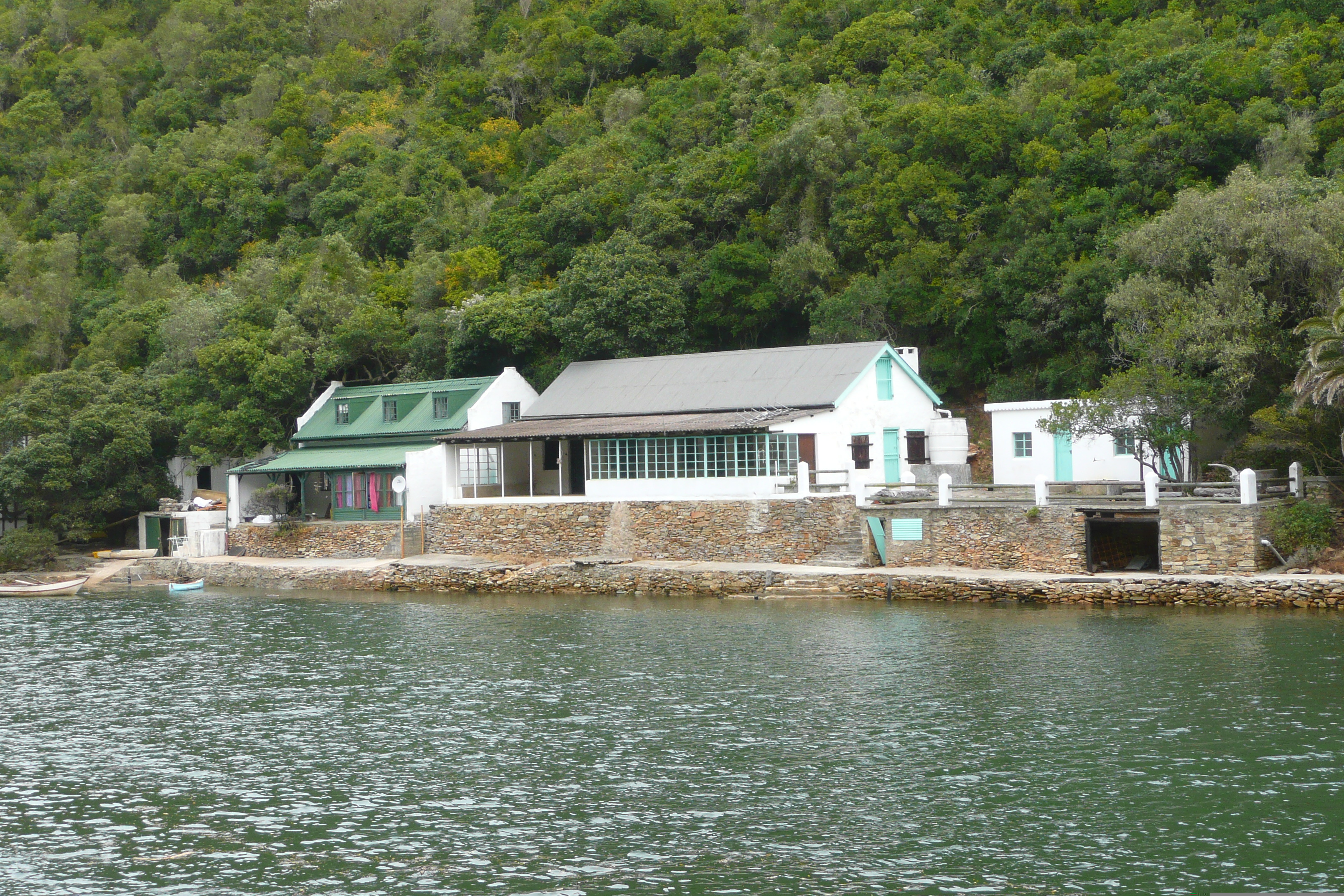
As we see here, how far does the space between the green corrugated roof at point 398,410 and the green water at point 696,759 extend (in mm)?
18468

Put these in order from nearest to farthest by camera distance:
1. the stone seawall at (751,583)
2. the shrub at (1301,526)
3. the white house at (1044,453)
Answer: the stone seawall at (751,583) → the shrub at (1301,526) → the white house at (1044,453)

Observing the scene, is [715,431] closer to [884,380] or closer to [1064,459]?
[884,380]

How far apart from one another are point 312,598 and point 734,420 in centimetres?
1536

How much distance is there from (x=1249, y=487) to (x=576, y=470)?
2366 cm

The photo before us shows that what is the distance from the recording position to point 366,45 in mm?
108062

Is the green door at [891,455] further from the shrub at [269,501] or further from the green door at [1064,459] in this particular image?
the shrub at [269,501]

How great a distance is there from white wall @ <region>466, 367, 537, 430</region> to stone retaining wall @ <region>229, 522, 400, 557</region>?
17.2ft

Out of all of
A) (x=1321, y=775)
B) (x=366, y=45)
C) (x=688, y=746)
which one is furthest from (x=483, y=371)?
(x=366, y=45)

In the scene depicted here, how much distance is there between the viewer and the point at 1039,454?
136 feet

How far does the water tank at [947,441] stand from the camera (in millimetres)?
44781

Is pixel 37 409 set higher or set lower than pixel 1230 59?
lower

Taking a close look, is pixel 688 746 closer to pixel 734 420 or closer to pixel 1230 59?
pixel 734 420

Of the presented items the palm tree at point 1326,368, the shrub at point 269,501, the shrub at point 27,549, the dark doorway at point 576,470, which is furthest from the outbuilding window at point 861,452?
the shrub at point 27,549

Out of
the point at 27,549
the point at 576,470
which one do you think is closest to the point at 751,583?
the point at 576,470
